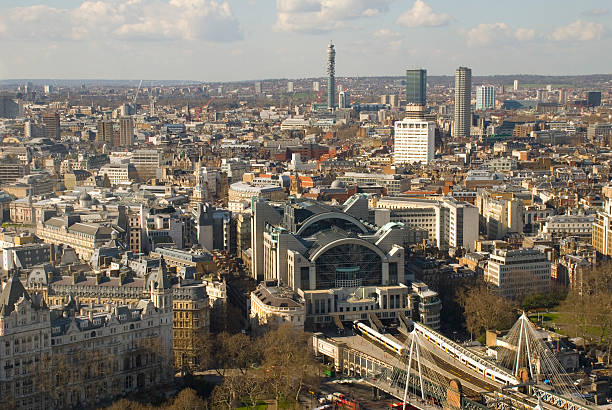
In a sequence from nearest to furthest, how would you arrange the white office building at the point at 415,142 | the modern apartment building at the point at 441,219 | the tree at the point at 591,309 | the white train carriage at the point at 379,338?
1. the white train carriage at the point at 379,338
2. the tree at the point at 591,309
3. the modern apartment building at the point at 441,219
4. the white office building at the point at 415,142

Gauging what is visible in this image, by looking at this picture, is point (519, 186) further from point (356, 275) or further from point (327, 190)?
point (356, 275)

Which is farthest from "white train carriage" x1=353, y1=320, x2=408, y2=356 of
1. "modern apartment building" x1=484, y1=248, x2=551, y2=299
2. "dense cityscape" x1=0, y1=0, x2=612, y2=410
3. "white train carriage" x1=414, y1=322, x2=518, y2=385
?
"modern apartment building" x1=484, y1=248, x2=551, y2=299

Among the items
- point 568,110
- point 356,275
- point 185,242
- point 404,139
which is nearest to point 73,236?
point 185,242

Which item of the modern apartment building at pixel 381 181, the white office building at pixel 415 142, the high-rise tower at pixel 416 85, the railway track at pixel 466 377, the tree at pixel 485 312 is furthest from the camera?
the high-rise tower at pixel 416 85

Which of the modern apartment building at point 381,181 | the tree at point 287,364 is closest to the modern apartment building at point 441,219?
the modern apartment building at point 381,181

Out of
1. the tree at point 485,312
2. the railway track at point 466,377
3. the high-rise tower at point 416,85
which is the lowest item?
the railway track at point 466,377

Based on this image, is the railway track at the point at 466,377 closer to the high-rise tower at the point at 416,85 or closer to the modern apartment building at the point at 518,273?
the modern apartment building at the point at 518,273

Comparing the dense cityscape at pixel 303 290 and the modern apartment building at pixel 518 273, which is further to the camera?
the modern apartment building at pixel 518 273
